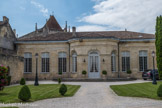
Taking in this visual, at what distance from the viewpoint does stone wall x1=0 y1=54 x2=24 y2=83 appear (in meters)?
17.4

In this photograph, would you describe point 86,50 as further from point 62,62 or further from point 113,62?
point 62,62

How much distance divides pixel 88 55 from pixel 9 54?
941cm

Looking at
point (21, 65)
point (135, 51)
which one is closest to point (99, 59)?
point (135, 51)

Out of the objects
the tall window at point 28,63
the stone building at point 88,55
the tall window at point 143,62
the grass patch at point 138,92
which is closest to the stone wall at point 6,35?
the stone building at point 88,55

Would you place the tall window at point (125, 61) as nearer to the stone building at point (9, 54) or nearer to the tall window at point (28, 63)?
the tall window at point (28, 63)

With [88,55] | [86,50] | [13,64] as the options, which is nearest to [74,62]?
[88,55]

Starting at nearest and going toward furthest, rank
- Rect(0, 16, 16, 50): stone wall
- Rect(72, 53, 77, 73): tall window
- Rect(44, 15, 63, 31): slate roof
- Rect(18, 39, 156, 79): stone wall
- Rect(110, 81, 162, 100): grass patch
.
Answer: Rect(110, 81, 162, 100): grass patch
Rect(0, 16, 16, 50): stone wall
Rect(18, 39, 156, 79): stone wall
Rect(72, 53, 77, 73): tall window
Rect(44, 15, 63, 31): slate roof

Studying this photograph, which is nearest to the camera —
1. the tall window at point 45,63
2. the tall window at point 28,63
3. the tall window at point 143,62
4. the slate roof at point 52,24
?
the tall window at point 143,62

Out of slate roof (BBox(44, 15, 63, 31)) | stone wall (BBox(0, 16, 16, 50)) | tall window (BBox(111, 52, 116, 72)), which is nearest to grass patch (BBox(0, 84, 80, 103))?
stone wall (BBox(0, 16, 16, 50))

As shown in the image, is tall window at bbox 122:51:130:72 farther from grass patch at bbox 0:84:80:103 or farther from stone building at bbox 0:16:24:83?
grass patch at bbox 0:84:80:103

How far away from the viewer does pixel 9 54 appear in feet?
61.4

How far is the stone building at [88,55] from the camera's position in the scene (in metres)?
23.1

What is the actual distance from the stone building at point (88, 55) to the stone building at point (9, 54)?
1477 millimetres

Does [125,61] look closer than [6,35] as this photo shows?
No
